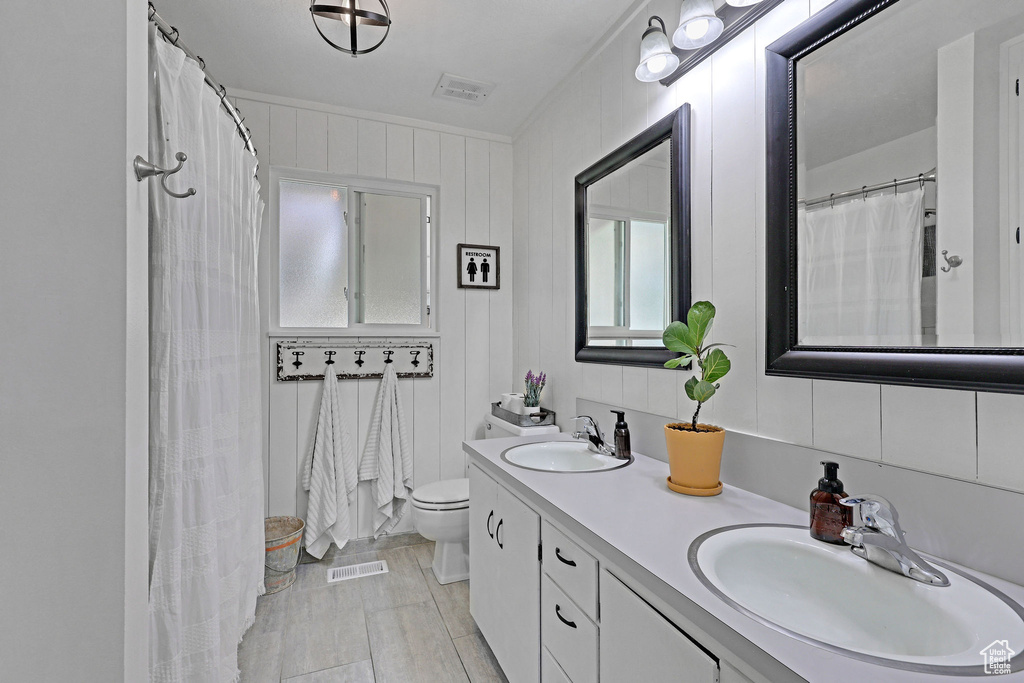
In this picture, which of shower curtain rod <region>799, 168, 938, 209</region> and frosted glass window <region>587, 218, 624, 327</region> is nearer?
shower curtain rod <region>799, 168, 938, 209</region>

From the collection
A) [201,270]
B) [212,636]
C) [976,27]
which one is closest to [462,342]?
[201,270]

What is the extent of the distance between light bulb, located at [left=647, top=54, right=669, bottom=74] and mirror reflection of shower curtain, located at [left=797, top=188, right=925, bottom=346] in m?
0.71

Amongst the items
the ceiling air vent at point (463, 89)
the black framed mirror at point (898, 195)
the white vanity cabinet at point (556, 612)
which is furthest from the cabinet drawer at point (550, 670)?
the ceiling air vent at point (463, 89)

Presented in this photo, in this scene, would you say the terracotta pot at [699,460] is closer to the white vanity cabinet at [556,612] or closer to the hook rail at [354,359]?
the white vanity cabinet at [556,612]

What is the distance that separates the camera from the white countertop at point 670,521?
1.91 ft

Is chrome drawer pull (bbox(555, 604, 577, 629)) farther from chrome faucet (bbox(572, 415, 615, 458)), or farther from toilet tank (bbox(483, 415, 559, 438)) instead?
toilet tank (bbox(483, 415, 559, 438))

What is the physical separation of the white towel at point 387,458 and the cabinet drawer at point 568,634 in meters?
1.60

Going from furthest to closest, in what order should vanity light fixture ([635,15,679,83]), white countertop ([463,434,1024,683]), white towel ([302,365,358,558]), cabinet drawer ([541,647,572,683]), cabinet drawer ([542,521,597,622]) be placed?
1. white towel ([302,365,358,558])
2. vanity light fixture ([635,15,679,83])
3. cabinet drawer ([541,647,572,683])
4. cabinet drawer ([542,521,597,622])
5. white countertop ([463,434,1024,683])

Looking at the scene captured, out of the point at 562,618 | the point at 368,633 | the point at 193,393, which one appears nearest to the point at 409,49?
the point at 193,393

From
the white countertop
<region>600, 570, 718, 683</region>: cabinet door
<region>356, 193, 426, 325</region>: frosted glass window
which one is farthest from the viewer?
<region>356, 193, 426, 325</region>: frosted glass window

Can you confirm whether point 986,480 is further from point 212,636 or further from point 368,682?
point 212,636

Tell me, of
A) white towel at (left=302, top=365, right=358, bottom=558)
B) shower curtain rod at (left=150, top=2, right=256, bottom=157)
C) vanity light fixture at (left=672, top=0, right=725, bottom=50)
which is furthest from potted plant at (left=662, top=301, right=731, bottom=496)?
white towel at (left=302, top=365, right=358, bottom=558)

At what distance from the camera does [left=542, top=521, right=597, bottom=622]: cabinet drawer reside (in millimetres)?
1027

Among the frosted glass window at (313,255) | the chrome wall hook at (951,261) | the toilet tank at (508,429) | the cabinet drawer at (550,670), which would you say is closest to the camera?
the chrome wall hook at (951,261)
